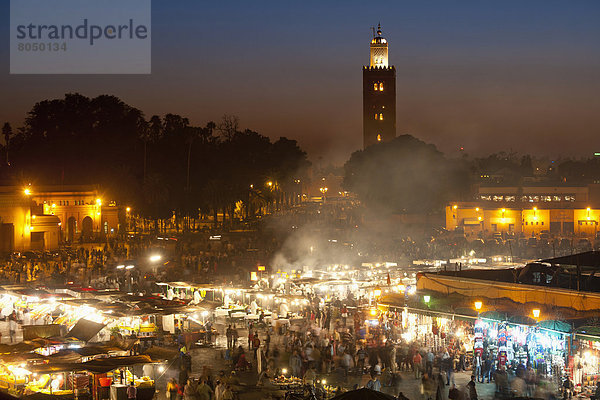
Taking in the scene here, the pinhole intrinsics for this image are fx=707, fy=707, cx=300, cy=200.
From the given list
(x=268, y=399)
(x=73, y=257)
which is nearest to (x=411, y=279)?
(x=268, y=399)

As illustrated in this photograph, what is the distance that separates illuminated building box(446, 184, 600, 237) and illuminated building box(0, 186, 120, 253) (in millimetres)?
30892

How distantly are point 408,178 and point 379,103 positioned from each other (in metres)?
32.3

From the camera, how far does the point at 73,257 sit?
37.9 metres

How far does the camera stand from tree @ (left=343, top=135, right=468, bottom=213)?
71.4 meters

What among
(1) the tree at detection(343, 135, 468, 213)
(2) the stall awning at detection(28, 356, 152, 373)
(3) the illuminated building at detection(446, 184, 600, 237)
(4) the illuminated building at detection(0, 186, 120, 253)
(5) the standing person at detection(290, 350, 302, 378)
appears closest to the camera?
(2) the stall awning at detection(28, 356, 152, 373)

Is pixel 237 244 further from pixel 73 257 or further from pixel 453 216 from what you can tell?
pixel 453 216

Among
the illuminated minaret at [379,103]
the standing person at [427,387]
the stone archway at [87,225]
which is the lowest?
the standing person at [427,387]

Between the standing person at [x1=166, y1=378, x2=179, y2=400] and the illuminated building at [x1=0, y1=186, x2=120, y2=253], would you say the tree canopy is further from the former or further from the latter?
the standing person at [x1=166, y1=378, x2=179, y2=400]

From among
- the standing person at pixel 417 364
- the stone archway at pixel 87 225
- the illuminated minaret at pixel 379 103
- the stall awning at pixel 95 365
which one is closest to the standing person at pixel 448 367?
the standing person at pixel 417 364

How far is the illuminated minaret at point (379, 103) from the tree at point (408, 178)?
2136 centimetres

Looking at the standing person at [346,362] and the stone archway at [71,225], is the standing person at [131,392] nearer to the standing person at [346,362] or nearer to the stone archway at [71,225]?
the standing person at [346,362]

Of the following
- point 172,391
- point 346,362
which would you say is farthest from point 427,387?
point 172,391

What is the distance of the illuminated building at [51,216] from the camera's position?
4563 cm

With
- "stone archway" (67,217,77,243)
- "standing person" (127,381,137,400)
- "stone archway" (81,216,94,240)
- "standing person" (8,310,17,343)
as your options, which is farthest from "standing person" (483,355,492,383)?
"stone archway" (67,217,77,243)
